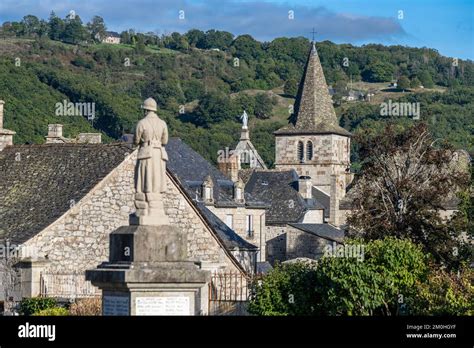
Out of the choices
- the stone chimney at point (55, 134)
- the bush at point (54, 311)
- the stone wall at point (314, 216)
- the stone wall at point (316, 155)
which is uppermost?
the stone wall at point (316, 155)

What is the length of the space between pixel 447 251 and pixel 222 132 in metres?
121

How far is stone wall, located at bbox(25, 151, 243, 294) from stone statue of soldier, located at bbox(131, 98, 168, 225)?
1295cm

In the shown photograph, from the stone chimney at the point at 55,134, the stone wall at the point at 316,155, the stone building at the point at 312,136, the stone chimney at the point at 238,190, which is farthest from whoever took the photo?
the stone building at the point at 312,136

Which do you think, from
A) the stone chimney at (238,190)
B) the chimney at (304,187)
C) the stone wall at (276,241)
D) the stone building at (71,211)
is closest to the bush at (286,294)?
the stone building at (71,211)

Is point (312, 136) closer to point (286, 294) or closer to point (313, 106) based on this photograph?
point (313, 106)

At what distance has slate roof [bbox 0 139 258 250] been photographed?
34.8 meters

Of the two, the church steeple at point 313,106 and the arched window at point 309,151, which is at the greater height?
the church steeple at point 313,106

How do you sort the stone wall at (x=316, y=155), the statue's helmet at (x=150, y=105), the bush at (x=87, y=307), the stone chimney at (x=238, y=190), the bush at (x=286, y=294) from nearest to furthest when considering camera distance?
the statue's helmet at (x=150, y=105)
the bush at (x=87, y=307)
the bush at (x=286, y=294)
the stone chimney at (x=238, y=190)
the stone wall at (x=316, y=155)

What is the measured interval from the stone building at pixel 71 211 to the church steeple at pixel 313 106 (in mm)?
84124

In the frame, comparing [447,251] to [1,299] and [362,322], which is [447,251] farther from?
[362,322]

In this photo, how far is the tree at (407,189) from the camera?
151 ft

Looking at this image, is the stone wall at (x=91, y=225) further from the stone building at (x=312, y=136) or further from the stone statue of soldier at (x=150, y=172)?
the stone building at (x=312, y=136)

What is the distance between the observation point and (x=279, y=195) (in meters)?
86.2

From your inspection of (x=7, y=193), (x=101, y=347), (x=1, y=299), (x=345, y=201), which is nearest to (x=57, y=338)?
(x=101, y=347)
